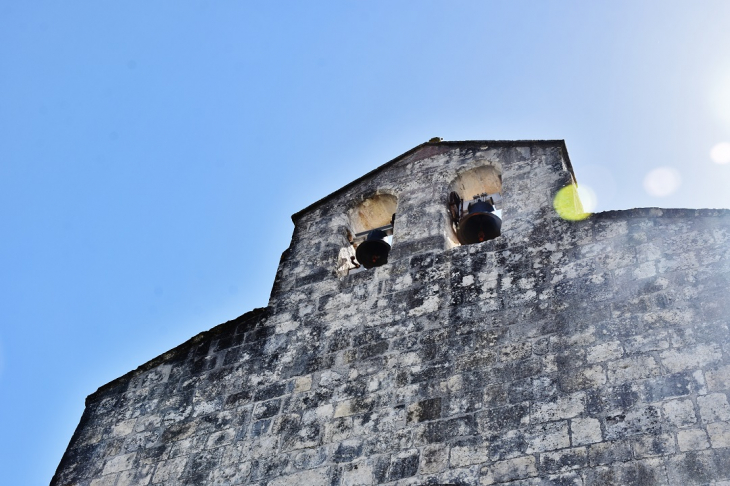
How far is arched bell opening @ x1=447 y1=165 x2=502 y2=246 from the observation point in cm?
745

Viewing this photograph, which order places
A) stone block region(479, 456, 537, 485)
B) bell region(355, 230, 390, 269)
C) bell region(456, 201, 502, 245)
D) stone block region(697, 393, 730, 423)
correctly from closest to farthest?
stone block region(697, 393, 730, 423)
stone block region(479, 456, 537, 485)
bell region(456, 201, 502, 245)
bell region(355, 230, 390, 269)

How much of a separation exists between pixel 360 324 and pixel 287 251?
1.55m

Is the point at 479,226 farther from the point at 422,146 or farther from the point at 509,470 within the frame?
the point at 509,470

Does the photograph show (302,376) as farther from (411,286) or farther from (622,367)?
(622,367)

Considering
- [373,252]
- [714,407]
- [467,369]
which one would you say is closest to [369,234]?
[373,252]

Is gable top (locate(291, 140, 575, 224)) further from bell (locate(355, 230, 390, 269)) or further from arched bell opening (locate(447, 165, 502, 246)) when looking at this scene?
bell (locate(355, 230, 390, 269))

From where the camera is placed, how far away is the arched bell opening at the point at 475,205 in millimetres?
7453

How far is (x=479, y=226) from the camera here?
746 centimetres

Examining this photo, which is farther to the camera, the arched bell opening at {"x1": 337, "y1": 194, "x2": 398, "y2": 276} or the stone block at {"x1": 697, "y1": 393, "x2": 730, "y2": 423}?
the arched bell opening at {"x1": 337, "y1": 194, "x2": 398, "y2": 276}

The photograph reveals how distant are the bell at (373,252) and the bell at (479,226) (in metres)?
0.69

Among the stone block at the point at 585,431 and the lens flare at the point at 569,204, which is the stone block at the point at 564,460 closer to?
the stone block at the point at 585,431

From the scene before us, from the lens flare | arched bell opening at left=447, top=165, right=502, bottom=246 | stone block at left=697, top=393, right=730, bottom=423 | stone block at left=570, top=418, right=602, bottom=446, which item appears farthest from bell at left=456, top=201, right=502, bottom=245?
stone block at left=697, top=393, right=730, bottom=423

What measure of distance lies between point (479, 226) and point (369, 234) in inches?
42.0

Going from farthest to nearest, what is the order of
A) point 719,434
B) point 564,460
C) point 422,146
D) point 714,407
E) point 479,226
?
point 422,146 → point 479,226 → point 564,460 → point 714,407 → point 719,434
